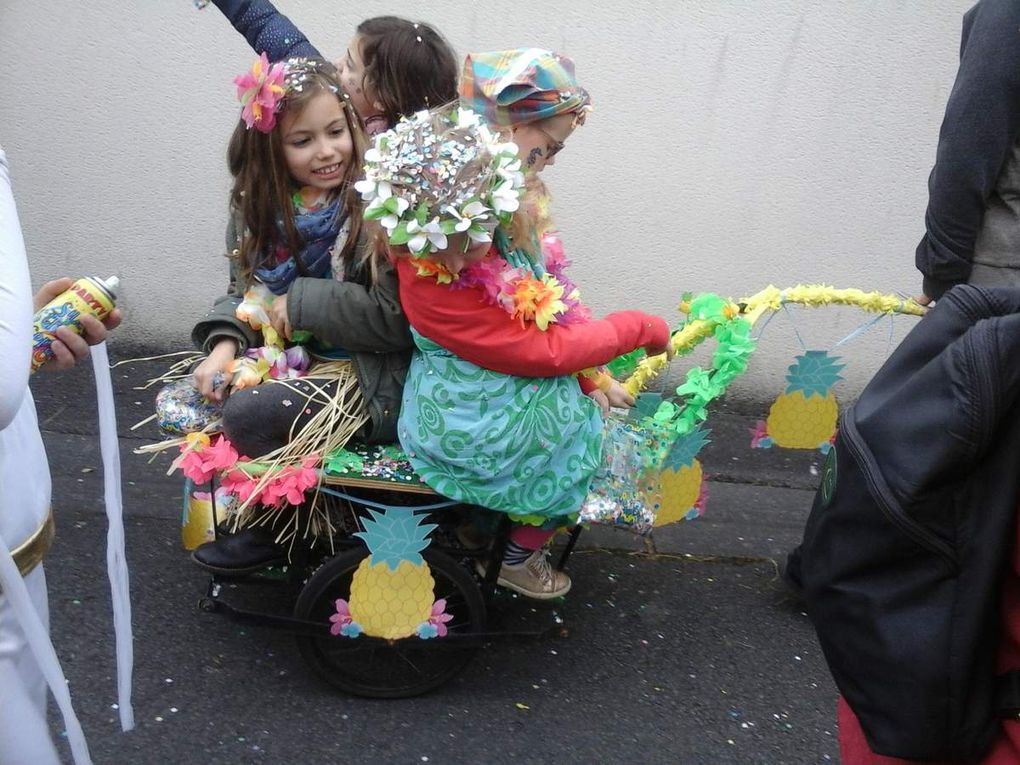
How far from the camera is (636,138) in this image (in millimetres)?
4410

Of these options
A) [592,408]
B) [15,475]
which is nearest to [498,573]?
[592,408]

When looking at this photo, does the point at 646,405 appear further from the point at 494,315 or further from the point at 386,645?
the point at 386,645

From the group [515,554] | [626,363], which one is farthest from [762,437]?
[515,554]

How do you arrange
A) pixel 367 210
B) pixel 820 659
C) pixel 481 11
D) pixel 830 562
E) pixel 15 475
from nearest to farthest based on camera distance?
1. pixel 830 562
2. pixel 15 475
3. pixel 367 210
4. pixel 820 659
5. pixel 481 11

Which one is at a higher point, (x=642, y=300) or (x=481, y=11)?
(x=481, y=11)

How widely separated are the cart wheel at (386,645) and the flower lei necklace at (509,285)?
0.69 m

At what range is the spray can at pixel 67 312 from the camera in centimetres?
165

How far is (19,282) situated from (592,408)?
1.47m

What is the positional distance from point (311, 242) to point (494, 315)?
551 mm

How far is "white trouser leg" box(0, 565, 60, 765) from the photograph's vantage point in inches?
64.8

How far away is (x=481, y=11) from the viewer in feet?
14.0

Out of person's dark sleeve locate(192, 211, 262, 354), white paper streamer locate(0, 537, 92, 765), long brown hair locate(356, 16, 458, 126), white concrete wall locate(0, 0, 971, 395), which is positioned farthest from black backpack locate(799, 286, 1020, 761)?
white concrete wall locate(0, 0, 971, 395)

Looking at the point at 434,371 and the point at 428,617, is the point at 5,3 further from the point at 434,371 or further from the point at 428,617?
the point at 428,617

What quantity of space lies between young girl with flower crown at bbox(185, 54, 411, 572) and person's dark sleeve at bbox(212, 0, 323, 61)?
51 cm
